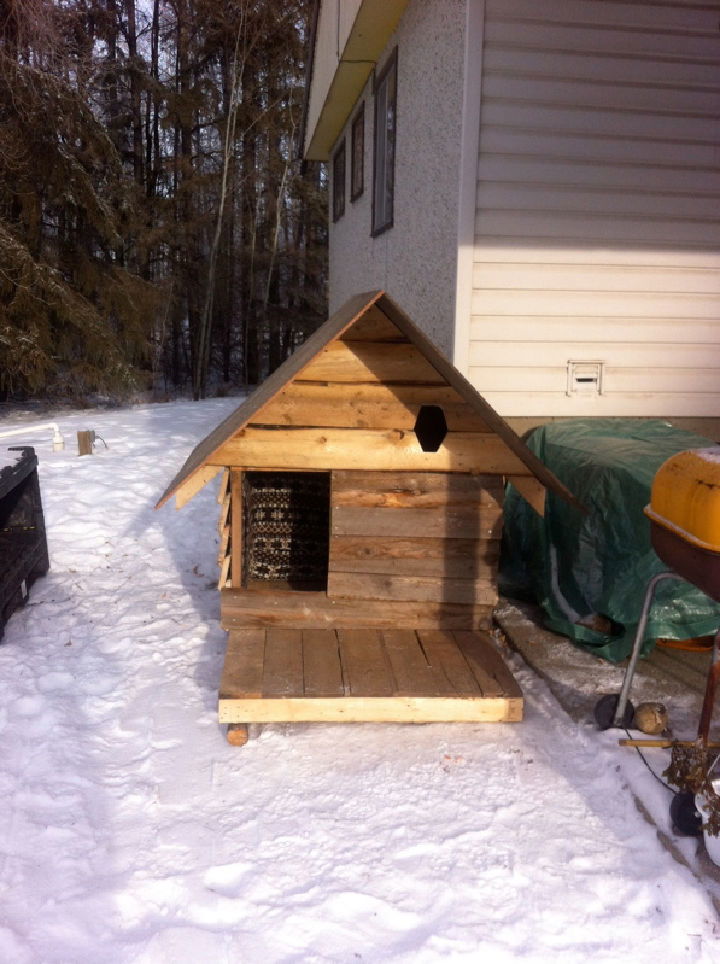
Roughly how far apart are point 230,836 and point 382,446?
2.00m

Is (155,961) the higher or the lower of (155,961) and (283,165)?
the lower

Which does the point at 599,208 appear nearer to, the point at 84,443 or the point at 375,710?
the point at 375,710

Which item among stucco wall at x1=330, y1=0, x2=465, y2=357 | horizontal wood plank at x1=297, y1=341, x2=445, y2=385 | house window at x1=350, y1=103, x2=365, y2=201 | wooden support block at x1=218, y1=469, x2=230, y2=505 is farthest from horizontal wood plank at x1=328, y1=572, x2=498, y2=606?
house window at x1=350, y1=103, x2=365, y2=201

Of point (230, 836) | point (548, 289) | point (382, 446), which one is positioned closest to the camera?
point (230, 836)

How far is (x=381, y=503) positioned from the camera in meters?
4.02

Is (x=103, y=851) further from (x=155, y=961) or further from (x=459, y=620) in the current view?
(x=459, y=620)

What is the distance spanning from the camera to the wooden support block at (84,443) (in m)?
9.74

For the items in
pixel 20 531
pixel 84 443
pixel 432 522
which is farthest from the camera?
pixel 84 443

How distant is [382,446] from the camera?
3.94 meters

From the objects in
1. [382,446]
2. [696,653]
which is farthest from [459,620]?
[696,653]

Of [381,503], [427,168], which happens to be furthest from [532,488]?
[427,168]

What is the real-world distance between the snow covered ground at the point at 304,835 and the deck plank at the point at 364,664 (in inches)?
10.1

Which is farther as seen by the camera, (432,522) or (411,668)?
(432,522)

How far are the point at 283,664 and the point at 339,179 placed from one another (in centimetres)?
1054
